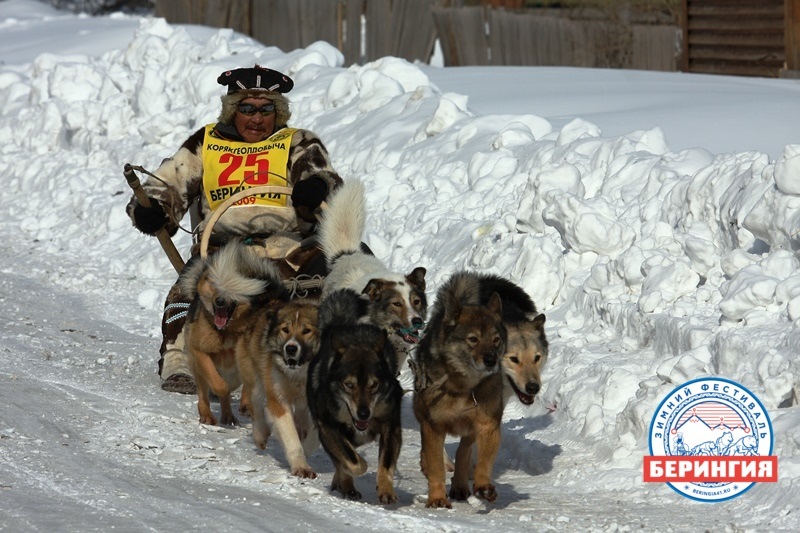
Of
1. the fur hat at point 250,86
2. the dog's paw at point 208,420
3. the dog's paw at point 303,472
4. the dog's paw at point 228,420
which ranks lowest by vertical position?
the dog's paw at point 228,420

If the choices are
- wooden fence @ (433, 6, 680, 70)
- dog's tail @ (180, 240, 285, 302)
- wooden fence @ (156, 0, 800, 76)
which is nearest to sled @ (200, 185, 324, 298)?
dog's tail @ (180, 240, 285, 302)

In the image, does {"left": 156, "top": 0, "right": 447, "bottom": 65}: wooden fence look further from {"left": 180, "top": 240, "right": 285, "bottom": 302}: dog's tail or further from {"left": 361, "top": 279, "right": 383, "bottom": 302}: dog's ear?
{"left": 361, "top": 279, "right": 383, "bottom": 302}: dog's ear

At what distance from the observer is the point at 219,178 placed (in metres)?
8.81

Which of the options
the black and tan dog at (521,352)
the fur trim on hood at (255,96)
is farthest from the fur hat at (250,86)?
the black and tan dog at (521,352)

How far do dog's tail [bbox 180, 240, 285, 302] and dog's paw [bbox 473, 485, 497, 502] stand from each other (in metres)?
2.06

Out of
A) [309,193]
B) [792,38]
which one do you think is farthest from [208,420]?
[792,38]

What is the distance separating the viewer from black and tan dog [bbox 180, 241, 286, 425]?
23.9 feet

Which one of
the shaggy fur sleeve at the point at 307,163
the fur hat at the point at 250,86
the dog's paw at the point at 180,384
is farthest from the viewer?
the fur hat at the point at 250,86

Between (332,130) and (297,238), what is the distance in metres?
5.25

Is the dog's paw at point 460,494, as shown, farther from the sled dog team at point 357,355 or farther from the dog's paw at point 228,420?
the dog's paw at point 228,420

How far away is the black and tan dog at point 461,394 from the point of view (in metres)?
5.91

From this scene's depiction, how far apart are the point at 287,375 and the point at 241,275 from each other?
839mm

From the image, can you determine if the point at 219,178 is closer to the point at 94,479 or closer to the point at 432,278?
the point at 432,278

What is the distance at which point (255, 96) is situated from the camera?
8.87m
